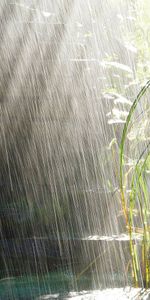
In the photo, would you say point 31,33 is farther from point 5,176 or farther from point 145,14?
point 145,14

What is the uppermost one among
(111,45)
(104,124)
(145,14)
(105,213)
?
(145,14)

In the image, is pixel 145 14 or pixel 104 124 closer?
pixel 145 14

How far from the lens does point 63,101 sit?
904 centimetres

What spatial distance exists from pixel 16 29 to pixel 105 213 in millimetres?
3633

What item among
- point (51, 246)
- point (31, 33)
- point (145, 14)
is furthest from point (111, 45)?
point (145, 14)

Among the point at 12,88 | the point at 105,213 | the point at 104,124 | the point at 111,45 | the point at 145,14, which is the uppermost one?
the point at 145,14

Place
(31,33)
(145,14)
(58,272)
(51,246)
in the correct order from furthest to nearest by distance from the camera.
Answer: (31,33) < (51,246) < (58,272) < (145,14)

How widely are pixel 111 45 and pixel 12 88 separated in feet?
7.10

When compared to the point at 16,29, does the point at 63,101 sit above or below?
below

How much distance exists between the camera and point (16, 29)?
8.79 m

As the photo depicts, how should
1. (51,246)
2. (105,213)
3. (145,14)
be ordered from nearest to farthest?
(145,14), (51,246), (105,213)

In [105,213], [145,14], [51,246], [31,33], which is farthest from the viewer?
[31,33]

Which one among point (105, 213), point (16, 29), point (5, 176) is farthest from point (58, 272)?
point (16, 29)

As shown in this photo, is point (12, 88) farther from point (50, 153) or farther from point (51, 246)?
point (51, 246)
